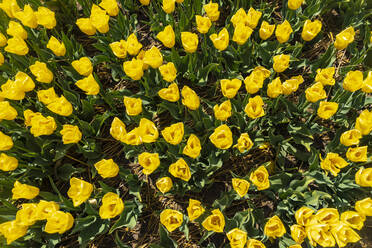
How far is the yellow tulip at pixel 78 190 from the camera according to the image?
178 cm

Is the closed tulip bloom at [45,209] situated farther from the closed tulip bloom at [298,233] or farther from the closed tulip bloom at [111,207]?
the closed tulip bloom at [298,233]

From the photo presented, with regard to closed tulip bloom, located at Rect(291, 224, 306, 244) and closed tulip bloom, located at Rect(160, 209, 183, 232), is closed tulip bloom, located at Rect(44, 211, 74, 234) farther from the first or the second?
closed tulip bloom, located at Rect(291, 224, 306, 244)

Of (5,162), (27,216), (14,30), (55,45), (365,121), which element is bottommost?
(27,216)

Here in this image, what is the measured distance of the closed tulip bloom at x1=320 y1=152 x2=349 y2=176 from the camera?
5.85ft

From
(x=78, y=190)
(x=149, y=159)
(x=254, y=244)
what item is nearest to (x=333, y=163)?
(x=254, y=244)

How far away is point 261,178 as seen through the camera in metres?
1.80

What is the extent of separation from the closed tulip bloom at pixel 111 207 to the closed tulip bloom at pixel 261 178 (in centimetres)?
90

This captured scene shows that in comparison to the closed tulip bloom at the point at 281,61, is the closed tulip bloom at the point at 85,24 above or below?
above

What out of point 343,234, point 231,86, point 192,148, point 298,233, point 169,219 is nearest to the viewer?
point 343,234

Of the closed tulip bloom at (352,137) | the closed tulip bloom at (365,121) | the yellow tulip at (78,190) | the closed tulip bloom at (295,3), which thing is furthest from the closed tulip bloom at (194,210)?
the closed tulip bloom at (295,3)

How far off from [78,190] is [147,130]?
622 mm

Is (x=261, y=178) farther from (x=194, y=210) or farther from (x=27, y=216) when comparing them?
(x=27, y=216)

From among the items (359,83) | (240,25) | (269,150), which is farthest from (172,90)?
(359,83)

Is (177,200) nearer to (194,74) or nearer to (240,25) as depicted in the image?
(194,74)
